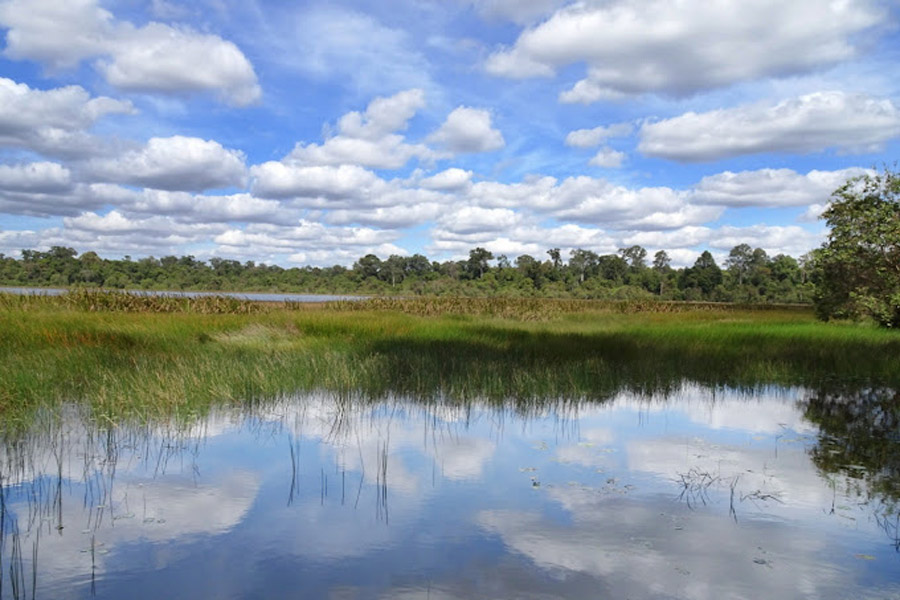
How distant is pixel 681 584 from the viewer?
492cm

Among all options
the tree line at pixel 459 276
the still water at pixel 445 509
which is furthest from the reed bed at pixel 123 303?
the tree line at pixel 459 276

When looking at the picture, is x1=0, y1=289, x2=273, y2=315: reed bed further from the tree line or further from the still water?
the tree line

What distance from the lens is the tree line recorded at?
10075 centimetres

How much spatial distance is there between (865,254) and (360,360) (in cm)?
3134

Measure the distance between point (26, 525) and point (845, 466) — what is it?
33.5 ft

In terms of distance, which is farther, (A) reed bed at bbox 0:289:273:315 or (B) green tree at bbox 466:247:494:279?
(B) green tree at bbox 466:247:494:279

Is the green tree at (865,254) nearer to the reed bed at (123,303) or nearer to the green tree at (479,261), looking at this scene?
the reed bed at (123,303)

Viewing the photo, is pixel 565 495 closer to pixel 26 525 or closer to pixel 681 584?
pixel 681 584

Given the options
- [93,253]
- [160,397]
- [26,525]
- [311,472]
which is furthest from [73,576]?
[93,253]

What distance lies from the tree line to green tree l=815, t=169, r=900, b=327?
5607 cm

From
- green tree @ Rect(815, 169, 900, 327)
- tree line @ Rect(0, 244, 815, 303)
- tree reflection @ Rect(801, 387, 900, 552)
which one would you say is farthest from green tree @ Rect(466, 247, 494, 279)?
tree reflection @ Rect(801, 387, 900, 552)

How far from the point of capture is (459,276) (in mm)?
134625

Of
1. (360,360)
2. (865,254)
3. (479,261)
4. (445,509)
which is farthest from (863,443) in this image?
(479,261)

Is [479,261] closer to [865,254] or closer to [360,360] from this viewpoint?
[865,254]
